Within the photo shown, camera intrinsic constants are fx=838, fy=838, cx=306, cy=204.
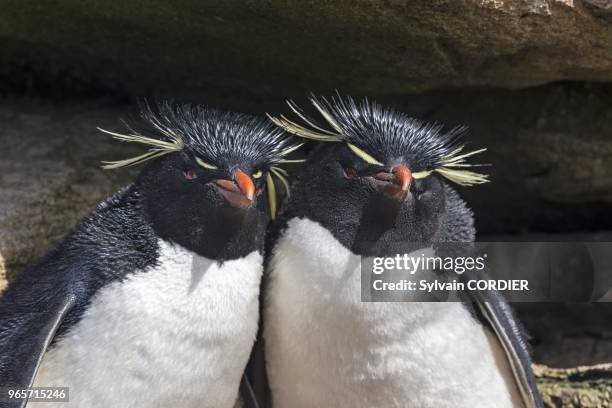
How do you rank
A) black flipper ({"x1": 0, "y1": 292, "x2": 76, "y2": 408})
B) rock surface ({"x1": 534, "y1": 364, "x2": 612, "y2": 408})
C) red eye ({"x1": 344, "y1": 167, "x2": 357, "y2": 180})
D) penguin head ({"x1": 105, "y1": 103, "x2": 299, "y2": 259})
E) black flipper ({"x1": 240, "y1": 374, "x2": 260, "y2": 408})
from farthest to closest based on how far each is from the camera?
rock surface ({"x1": 534, "y1": 364, "x2": 612, "y2": 408}) < black flipper ({"x1": 240, "y1": 374, "x2": 260, "y2": 408}) < red eye ({"x1": 344, "y1": 167, "x2": 357, "y2": 180}) < penguin head ({"x1": 105, "y1": 103, "x2": 299, "y2": 259}) < black flipper ({"x1": 0, "y1": 292, "x2": 76, "y2": 408})

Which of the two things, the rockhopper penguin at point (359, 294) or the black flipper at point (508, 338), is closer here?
the rockhopper penguin at point (359, 294)

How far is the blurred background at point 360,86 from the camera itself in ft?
7.75

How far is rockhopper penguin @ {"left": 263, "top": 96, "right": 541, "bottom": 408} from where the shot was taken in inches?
88.1

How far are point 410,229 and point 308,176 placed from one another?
335 mm

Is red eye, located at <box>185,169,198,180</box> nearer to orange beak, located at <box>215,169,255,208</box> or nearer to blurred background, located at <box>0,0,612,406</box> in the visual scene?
orange beak, located at <box>215,169,255,208</box>

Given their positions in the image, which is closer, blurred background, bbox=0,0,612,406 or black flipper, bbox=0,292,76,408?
black flipper, bbox=0,292,76,408

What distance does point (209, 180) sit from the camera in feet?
7.20

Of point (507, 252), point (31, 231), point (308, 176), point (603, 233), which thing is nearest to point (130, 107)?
point (31, 231)

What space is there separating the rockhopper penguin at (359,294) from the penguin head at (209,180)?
12cm

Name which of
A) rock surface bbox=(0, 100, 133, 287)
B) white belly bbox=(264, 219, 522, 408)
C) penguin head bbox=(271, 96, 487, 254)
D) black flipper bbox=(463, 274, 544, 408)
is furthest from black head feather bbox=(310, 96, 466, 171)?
rock surface bbox=(0, 100, 133, 287)

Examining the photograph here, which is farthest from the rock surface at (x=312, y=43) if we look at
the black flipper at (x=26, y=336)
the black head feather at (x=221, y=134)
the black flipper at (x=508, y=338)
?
the black flipper at (x=26, y=336)

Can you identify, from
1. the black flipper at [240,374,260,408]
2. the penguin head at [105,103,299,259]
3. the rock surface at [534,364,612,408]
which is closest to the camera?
the penguin head at [105,103,299,259]

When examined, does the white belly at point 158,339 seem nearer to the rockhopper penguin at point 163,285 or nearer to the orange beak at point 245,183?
the rockhopper penguin at point 163,285

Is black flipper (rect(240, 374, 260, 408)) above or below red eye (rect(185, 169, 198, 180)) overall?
below
